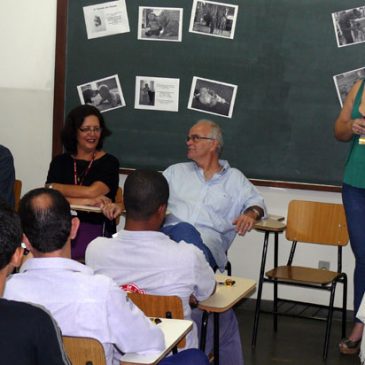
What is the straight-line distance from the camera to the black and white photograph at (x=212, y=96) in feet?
18.7

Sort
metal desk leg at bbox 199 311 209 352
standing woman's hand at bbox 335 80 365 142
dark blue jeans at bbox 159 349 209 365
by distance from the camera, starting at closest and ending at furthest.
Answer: dark blue jeans at bbox 159 349 209 365 < metal desk leg at bbox 199 311 209 352 < standing woman's hand at bbox 335 80 365 142

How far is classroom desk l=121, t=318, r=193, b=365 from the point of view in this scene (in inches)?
97.5

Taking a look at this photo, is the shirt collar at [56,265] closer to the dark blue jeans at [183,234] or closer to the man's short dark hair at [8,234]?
the man's short dark hair at [8,234]

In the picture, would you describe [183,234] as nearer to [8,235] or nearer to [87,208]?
[87,208]

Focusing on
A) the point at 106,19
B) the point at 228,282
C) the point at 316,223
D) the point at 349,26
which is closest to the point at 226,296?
the point at 228,282

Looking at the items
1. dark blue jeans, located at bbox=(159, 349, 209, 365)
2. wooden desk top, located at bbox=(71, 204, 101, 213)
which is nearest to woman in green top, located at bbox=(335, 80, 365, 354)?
wooden desk top, located at bbox=(71, 204, 101, 213)

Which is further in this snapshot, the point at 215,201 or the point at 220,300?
the point at 215,201

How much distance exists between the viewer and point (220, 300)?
3.29 m

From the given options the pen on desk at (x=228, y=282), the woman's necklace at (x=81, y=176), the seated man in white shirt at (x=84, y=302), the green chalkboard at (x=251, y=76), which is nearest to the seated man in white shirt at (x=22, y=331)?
the seated man in white shirt at (x=84, y=302)

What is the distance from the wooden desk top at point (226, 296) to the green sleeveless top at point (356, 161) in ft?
4.44

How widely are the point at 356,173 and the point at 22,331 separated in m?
3.18

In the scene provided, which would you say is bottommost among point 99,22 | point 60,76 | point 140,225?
point 140,225

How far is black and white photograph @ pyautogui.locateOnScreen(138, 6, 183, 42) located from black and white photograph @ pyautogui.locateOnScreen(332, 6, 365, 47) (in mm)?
1090

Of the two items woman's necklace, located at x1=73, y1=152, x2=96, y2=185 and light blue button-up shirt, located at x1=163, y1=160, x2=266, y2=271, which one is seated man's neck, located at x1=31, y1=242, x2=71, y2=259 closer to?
light blue button-up shirt, located at x1=163, y1=160, x2=266, y2=271
